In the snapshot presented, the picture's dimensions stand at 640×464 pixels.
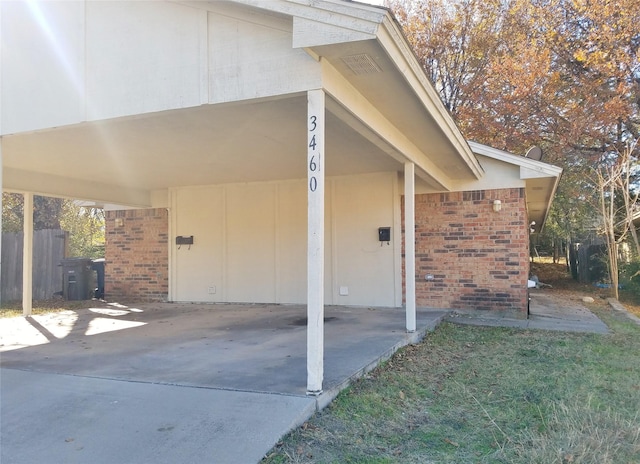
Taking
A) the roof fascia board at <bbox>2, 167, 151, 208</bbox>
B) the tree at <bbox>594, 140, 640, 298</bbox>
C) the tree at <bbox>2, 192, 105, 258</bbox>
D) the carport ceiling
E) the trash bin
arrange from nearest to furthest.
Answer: the carport ceiling
the roof fascia board at <bbox>2, 167, 151, 208</bbox>
the trash bin
the tree at <bbox>594, 140, 640, 298</bbox>
the tree at <bbox>2, 192, 105, 258</bbox>

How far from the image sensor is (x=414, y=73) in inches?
159

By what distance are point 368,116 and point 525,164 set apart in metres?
4.61

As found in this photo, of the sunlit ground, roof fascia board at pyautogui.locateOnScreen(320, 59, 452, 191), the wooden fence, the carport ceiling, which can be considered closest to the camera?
roof fascia board at pyautogui.locateOnScreen(320, 59, 452, 191)

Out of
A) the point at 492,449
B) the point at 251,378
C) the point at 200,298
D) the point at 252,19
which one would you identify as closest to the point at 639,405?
the point at 492,449

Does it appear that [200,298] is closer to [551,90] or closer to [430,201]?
[430,201]

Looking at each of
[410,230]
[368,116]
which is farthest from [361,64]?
[410,230]

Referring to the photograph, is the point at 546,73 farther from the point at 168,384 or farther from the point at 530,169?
the point at 168,384

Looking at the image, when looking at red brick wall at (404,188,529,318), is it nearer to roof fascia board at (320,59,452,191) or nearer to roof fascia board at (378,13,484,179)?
roof fascia board at (320,59,452,191)

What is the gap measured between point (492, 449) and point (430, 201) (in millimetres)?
6210

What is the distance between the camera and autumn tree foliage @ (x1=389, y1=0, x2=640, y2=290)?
42.1 ft

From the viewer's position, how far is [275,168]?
7836 millimetres

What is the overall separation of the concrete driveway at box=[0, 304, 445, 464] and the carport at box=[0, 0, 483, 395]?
49 cm

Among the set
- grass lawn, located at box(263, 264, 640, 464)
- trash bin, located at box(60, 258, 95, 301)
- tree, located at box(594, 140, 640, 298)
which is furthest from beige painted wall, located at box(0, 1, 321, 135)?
tree, located at box(594, 140, 640, 298)

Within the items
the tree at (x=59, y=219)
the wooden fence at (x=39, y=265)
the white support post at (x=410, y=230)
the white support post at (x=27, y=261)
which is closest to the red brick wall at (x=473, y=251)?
the white support post at (x=410, y=230)
